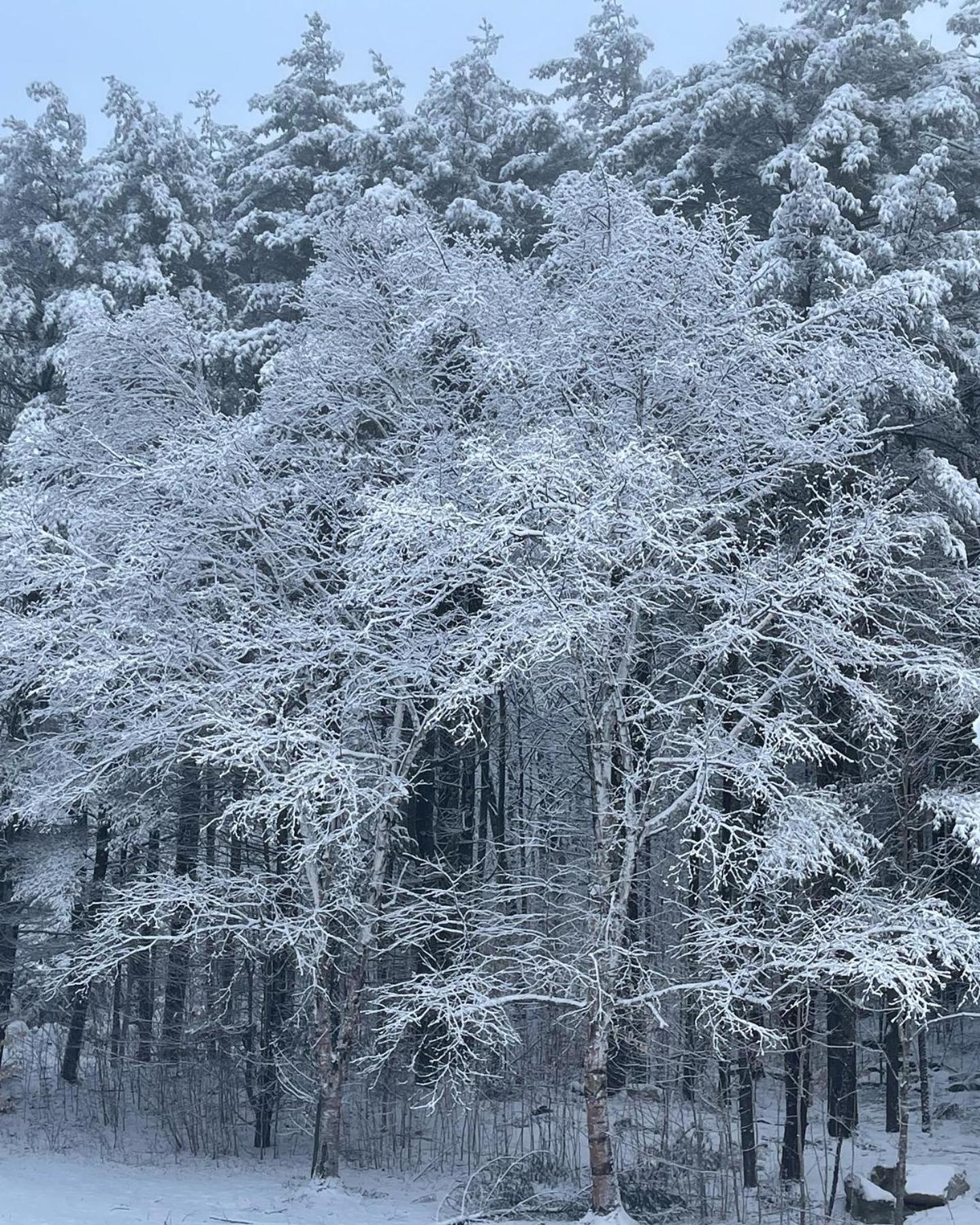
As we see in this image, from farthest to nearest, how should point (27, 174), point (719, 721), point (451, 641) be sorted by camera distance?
point (27, 174) → point (451, 641) → point (719, 721)

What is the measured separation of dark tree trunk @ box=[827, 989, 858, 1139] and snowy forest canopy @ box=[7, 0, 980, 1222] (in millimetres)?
81

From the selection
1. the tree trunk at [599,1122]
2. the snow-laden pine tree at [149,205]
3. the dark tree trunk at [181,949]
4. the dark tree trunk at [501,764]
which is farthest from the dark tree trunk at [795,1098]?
the snow-laden pine tree at [149,205]

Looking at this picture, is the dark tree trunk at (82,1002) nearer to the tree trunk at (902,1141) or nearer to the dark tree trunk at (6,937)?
the dark tree trunk at (6,937)

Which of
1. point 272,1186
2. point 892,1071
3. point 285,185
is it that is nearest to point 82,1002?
point 272,1186

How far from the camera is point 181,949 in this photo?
15.9 metres

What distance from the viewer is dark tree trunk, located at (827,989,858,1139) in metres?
12.1

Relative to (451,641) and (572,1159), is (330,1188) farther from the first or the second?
(451,641)

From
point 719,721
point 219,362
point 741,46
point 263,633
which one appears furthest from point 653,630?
point 741,46

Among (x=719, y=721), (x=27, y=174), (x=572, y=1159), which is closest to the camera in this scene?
(x=719, y=721)

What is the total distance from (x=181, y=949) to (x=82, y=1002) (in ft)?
4.72

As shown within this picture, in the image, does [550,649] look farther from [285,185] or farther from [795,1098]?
[285,185]

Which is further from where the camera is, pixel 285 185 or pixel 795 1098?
pixel 285 185

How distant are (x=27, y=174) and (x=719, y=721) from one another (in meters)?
14.2

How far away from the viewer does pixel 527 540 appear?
34.1ft
